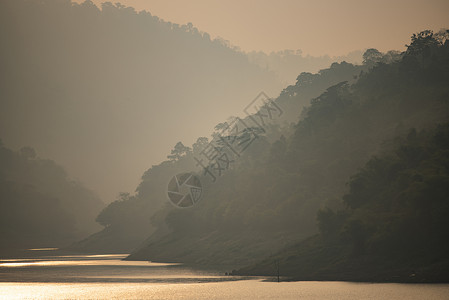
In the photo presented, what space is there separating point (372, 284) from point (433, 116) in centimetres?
8616

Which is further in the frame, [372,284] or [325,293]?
[372,284]

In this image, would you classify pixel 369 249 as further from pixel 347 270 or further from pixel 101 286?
pixel 101 286

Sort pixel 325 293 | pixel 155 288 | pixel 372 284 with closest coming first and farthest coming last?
pixel 325 293 → pixel 372 284 → pixel 155 288

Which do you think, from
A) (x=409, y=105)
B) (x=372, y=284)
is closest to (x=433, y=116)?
(x=409, y=105)

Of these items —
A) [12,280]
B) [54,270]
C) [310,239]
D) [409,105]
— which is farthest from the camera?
[409,105]

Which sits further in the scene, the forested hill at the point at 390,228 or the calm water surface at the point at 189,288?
the forested hill at the point at 390,228

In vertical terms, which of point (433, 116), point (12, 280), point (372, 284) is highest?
point (12, 280)

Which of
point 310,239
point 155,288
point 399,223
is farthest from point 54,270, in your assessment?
point 399,223

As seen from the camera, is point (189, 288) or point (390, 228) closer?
point (189, 288)

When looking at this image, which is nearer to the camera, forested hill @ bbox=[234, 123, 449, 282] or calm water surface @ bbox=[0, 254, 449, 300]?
calm water surface @ bbox=[0, 254, 449, 300]

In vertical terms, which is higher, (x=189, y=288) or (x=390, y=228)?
(x=189, y=288)

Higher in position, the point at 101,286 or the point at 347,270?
the point at 101,286

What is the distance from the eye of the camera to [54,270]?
170 metres

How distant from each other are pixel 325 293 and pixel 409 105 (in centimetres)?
11310
